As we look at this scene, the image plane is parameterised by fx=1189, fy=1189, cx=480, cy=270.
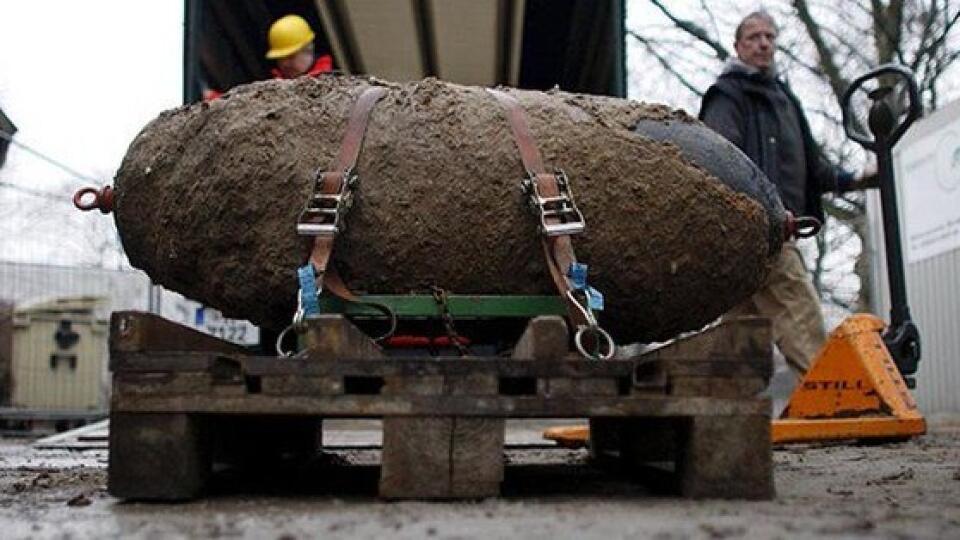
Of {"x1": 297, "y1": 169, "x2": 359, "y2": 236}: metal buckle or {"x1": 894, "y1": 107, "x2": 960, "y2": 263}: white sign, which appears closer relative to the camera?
{"x1": 297, "y1": 169, "x2": 359, "y2": 236}: metal buckle

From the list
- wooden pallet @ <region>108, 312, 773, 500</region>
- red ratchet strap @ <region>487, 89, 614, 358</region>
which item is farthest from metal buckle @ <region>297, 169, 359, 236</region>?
red ratchet strap @ <region>487, 89, 614, 358</region>

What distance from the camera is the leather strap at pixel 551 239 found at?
2.94 m

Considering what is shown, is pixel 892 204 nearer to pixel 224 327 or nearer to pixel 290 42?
pixel 290 42

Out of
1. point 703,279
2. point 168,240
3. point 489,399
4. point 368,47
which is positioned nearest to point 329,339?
point 489,399

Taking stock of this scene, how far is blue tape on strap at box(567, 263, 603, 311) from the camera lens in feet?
9.57

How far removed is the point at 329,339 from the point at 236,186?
675mm

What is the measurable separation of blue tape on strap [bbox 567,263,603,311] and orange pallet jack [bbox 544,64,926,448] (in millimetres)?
1956

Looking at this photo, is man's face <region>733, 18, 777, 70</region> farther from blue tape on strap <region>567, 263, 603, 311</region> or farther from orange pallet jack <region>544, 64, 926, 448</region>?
blue tape on strap <region>567, 263, 603, 311</region>

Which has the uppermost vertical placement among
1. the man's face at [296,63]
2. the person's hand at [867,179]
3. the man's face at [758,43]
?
the man's face at [296,63]

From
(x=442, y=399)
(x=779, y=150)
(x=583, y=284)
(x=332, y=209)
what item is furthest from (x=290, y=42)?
(x=442, y=399)

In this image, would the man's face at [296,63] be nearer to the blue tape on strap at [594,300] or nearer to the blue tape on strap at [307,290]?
the blue tape on strap at [307,290]

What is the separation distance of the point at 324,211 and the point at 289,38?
4.24 meters

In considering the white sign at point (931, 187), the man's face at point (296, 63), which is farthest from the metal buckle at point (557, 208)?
the white sign at point (931, 187)

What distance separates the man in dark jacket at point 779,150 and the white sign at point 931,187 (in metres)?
3.84
